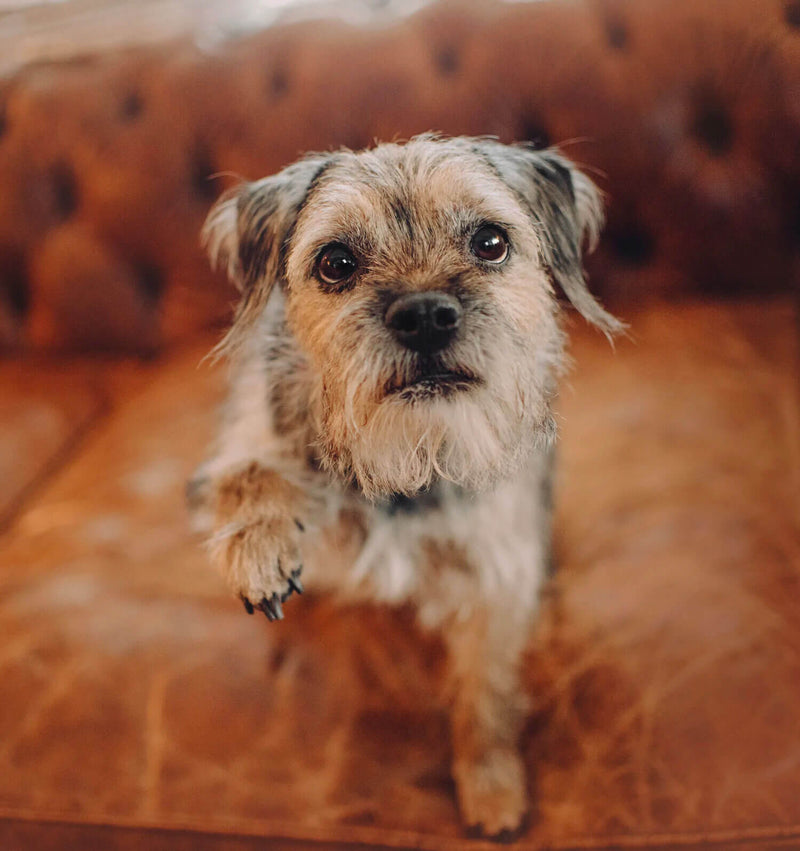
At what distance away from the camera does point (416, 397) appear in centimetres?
84

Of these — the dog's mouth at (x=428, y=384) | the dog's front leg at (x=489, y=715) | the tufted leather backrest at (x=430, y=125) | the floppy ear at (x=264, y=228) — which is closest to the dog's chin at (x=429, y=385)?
the dog's mouth at (x=428, y=384)

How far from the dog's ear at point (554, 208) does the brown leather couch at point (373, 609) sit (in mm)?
497

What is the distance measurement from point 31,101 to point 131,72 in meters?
0.33

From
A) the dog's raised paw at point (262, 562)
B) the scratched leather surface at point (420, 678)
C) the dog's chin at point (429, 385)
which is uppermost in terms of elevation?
the dog's chin at point (429, 385)

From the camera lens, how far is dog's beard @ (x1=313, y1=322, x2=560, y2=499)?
0.84 metres

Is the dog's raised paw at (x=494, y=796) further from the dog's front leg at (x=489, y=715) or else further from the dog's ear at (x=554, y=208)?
the dog's ear at (x=554, y=208)

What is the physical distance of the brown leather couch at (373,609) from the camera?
3.25 feet

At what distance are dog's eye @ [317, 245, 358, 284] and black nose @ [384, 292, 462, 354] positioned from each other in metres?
0.16

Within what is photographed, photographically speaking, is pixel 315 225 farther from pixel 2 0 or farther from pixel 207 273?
pixel 2 0

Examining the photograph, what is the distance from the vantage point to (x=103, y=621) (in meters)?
1.19

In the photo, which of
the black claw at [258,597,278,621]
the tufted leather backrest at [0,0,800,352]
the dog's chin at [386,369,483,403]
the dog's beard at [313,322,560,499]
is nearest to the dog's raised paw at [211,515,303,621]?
the black claw at [258,597,278,621]

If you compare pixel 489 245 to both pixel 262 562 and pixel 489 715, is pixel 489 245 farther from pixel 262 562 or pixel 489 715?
pixel 489 715

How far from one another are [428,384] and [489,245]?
0.27m

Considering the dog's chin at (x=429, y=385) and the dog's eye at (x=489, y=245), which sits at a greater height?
the dog's eye at (x=489, y=245)
